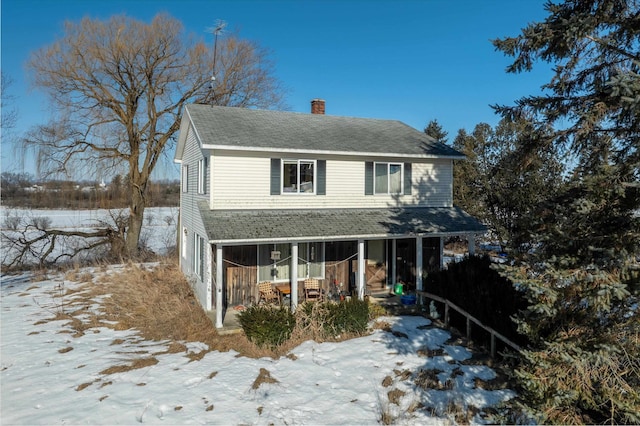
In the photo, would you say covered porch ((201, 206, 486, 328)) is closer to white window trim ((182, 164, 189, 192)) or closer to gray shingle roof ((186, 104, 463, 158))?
gray shingle roof ((186, 104, 463, 158))

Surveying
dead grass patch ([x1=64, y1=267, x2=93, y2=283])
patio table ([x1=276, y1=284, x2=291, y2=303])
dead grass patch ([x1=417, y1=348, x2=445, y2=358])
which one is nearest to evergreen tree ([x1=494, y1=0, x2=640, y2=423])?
dead grass patch ([x1=417, y1=348, x2=445, y2=358])

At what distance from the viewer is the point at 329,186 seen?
14.7 meters

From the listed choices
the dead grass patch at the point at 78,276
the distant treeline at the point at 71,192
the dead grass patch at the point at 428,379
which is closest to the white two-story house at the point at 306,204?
the dead grass patch at the point at 428,379

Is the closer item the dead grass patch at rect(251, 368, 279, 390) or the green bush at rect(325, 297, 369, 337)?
the dead grass patch at rect(251, 368, 279, 390)

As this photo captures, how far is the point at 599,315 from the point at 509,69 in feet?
16.1

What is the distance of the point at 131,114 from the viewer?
24078 millimetres

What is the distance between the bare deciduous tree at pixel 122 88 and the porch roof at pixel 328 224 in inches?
536

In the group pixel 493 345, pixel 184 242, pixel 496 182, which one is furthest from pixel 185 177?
pixel 496 182

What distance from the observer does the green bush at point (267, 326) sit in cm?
1036

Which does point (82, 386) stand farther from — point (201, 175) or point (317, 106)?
point (317, 106)

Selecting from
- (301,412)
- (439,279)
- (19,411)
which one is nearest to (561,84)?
(439,279)

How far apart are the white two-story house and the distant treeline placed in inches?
449

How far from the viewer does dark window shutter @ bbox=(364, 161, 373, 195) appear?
15.2 metres

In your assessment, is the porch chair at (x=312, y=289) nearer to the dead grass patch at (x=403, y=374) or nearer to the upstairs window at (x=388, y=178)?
the upstairs window at (x=388, y=178)
